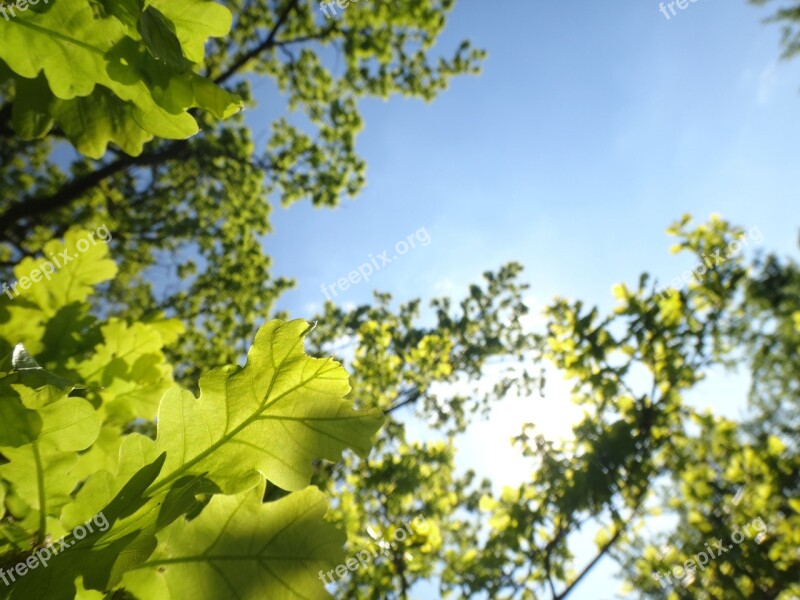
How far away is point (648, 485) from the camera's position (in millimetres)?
4270

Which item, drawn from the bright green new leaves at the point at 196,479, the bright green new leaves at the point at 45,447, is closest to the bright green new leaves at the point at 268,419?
the bright green new leaves at the point at 196,479

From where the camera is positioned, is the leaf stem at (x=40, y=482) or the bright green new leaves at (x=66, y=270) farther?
the bright green new leaves at (x=66, y=270)

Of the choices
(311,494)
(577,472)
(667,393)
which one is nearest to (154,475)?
(311,494)

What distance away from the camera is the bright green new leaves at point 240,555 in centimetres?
88

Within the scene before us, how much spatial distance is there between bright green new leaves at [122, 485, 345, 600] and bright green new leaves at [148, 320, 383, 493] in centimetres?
8

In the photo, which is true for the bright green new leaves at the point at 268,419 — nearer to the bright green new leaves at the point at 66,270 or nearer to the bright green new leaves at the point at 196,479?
the bright green new leaves at the point at 196,479

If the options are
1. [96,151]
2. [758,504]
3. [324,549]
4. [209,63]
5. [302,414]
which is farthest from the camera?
[209,63]

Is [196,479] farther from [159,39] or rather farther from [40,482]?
[159,39]

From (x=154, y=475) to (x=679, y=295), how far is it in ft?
15.8

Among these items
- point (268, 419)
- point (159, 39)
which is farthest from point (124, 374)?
point (159, 39)

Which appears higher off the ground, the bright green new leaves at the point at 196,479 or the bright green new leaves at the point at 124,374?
the bright green new leaves at the point at 124,374

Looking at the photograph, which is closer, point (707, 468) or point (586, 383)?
point (586, 383)

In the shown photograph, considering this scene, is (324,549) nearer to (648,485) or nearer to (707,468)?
(648,485)

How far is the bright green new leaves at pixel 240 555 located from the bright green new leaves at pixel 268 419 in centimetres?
8
